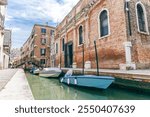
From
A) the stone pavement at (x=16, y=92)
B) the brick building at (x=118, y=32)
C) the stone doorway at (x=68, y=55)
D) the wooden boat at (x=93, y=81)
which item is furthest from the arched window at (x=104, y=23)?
the stone pavement at (x=16, y=92)

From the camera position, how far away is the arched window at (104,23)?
11828 mm

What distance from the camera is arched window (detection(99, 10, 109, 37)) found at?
11.8 metres

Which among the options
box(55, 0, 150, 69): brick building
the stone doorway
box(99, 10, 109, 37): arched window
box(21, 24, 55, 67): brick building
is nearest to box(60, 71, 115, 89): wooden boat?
box(55, 0, 150, 69): brick building

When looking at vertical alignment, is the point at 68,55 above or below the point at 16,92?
above

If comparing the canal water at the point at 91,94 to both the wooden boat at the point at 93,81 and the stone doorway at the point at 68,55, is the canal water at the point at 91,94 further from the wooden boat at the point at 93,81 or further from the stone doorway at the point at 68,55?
the stone doorway at the point at 68,55

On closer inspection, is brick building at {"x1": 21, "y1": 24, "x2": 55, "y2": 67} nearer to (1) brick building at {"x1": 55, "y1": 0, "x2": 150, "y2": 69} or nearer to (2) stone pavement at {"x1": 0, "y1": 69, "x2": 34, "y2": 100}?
(1) brick building at {"x1": 55, "y1": 0, "x2": 150, "y2": 69}

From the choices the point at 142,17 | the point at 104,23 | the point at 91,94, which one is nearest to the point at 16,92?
the point at 91,94

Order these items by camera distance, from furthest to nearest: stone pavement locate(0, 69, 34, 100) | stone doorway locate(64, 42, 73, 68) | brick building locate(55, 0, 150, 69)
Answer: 1. stone doorway locate(64, 42, 73, 68)
2. brick building locate(55, 0, 150, 69)
3. stone pavement locate(0, 69, 34, 100)

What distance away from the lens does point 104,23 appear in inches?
478

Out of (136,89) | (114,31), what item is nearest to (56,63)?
(114,31)

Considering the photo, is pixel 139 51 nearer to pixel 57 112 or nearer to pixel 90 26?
pixel 90 26

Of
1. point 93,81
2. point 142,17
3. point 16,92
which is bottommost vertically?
point 16,92

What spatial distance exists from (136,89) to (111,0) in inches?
297

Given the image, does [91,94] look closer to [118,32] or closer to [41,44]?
[118,32]
